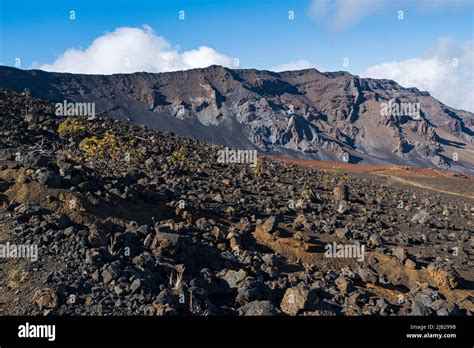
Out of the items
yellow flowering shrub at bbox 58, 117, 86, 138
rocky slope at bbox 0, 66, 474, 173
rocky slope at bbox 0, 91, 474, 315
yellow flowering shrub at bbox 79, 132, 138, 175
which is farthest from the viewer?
rocky slope at bbox 0, 66, 474, 173

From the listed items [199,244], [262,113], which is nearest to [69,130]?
[199,244]

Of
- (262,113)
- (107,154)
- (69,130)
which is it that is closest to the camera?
(107,154)

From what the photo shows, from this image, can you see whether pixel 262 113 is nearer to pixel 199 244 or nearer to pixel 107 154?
pixel 107 154

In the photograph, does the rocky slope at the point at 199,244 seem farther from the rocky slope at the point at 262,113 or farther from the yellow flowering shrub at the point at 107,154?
the rocky slope at the point at 262,113

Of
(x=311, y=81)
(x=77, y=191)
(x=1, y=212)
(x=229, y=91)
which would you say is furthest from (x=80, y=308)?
(x=311, y=81)

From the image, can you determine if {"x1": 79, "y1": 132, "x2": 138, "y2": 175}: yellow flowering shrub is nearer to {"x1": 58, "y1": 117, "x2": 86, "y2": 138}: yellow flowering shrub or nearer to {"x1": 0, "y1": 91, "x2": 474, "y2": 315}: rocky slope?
{"x1": 0, "y1": 91, "x2": 474, "y2": 315}: rocky slope

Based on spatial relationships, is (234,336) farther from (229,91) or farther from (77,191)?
(229,91)

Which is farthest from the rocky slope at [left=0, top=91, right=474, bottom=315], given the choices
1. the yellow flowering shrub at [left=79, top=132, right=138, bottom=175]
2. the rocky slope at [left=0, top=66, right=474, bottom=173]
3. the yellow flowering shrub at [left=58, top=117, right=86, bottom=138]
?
the rocky slope at [left=0, top=66, right=474, bottom=173]
